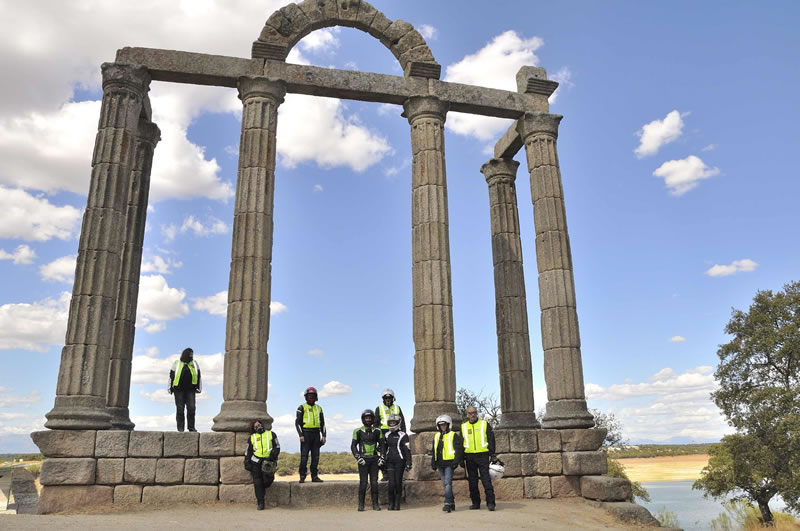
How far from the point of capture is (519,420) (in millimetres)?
17250

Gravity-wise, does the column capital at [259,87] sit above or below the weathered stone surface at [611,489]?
above

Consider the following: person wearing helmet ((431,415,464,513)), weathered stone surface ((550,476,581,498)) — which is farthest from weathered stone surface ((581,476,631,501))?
person wearing helmet ((431,415,464,513))

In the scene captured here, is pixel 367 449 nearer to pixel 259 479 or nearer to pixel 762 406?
pixel 259 479

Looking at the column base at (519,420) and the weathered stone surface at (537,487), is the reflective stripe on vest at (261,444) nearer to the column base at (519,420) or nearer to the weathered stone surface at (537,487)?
the weathered stone surface at (537,487)

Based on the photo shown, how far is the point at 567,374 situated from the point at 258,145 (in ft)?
32.9

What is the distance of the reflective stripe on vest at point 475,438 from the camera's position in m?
11.8

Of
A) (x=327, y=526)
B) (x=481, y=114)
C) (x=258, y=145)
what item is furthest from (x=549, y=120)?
(x=327, y=526)

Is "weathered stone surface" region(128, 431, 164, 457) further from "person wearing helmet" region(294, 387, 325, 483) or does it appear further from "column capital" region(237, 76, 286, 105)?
"column capital" region(237, 76, 286, 105)

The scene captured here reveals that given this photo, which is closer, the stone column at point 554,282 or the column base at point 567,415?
the column base at point 567,415

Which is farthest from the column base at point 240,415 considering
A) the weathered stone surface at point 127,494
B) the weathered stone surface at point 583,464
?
the weathered stone surface at point 583,464

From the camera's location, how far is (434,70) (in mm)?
16812

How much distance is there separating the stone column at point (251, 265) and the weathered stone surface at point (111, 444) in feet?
6.01

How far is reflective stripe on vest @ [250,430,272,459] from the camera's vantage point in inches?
464

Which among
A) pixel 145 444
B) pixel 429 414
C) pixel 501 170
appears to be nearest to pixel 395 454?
pixel 429 414
